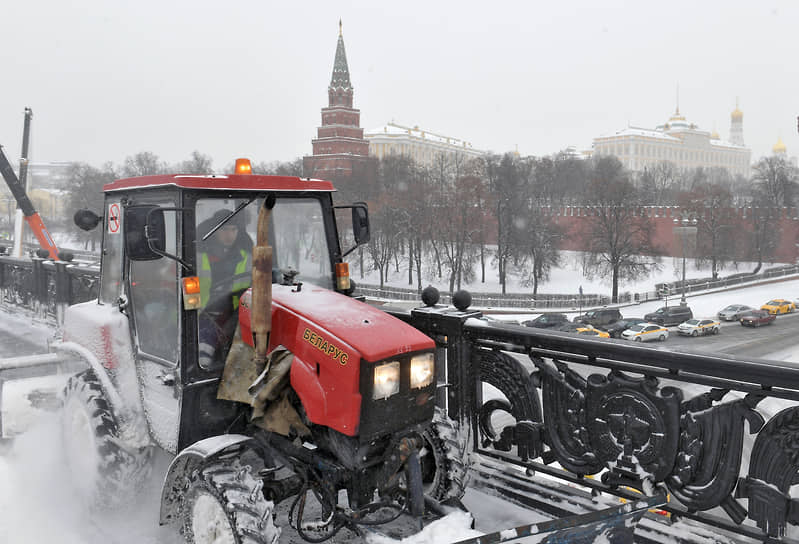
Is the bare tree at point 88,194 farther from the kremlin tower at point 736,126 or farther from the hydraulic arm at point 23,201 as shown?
the kremlin tower at point 736,126

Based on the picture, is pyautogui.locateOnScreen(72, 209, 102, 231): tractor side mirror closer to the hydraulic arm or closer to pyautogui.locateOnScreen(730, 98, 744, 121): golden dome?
the hydraulic arm

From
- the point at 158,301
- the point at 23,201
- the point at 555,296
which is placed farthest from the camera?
the point at 555,296

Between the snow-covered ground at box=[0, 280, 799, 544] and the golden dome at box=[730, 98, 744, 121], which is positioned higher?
the golden dome at box=[730, 98, 744, 121]

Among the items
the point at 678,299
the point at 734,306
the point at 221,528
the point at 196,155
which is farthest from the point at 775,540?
the point at 196,155

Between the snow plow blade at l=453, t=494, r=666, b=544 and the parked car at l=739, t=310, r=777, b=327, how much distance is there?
43738 millimetres

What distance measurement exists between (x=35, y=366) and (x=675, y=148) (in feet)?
546

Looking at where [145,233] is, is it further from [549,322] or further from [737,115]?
[737,115]

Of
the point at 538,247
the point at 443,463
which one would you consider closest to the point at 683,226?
the point at 538,247

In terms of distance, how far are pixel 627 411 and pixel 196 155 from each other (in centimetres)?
7900

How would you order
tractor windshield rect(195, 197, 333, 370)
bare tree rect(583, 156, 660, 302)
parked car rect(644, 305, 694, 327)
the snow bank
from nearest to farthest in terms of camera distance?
the snow bank → tractor windshield rect(195, 197, 333, 370) → parked car rect(644, 305, 694, 327) → bare tree rect(583, 156, 660, 302)

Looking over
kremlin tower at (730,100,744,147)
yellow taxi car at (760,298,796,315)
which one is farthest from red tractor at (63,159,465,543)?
kremlin tower at (730,100,744,147)

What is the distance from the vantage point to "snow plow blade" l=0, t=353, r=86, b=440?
Answer: 5017 millimetres

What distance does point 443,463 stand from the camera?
3.89 meters

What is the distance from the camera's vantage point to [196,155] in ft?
251
